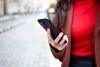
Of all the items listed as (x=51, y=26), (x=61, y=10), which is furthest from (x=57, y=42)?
(x=61, y=10)

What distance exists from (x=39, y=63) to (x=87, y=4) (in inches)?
214

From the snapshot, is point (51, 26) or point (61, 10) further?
point (61, 10)

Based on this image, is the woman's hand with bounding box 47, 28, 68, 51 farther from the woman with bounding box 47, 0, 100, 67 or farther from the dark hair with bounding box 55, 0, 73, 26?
the dark hair with bounding box 55, 0, 73, 26

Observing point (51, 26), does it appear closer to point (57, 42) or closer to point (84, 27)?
point (57, 42)

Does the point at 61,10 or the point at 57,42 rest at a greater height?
the point at 61,10

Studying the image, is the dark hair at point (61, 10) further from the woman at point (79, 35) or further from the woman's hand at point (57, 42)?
the woman's hand at point (57, 42)

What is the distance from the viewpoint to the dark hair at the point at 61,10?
1.62m

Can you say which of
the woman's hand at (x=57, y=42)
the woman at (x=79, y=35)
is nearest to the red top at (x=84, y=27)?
the woman at (x=79, y=35)

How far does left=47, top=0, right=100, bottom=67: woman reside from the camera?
1.54 meters

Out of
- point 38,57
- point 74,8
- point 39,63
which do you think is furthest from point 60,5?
point 38,57

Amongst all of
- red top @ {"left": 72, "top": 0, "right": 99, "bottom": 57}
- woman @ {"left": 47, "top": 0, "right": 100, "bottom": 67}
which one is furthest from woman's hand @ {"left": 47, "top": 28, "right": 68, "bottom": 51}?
red top @ {"left": 72, "top": 0, "right": 99, "bottom": 57}

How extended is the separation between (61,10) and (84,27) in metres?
0.23

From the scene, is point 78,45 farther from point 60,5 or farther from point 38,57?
point 38,57

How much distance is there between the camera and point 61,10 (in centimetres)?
168
